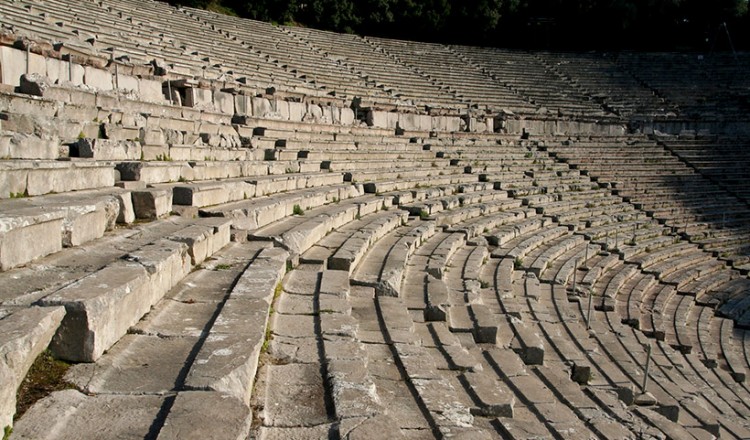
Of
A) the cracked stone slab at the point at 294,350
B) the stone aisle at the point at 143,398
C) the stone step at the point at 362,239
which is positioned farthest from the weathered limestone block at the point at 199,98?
the stone aisle at the point at 143,398

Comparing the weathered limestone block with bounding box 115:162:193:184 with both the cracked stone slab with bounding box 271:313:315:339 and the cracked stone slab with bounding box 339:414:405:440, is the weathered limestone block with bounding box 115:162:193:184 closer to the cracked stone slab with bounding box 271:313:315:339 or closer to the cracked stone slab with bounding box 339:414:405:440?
the cracked stone slab with bounding box 271:313:315:339

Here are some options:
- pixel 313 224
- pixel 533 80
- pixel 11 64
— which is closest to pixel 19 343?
pixel 313 224

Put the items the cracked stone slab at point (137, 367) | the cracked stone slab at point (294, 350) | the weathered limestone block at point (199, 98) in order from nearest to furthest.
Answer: the cracked stone slab at point (137, 367)
the cracked stone slab at point (294, 350)
the weathered limestone block at point (199, 98)

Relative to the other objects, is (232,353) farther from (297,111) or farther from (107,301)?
(297,111)

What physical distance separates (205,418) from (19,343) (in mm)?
755

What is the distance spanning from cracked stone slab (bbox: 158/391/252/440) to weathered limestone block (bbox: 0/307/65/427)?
21.2 inches

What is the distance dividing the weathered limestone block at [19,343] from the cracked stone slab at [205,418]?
1.77 feet

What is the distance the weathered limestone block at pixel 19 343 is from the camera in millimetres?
2188

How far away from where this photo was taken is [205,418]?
241cm

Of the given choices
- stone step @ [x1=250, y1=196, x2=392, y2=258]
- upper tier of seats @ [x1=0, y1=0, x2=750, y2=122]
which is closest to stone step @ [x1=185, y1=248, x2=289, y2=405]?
stone step @ [x1=250, y1=196, x2=392, y2=258]

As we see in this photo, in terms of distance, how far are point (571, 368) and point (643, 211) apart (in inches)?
498

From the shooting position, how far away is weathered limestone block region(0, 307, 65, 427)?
219 cm

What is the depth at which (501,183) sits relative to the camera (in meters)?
15.8

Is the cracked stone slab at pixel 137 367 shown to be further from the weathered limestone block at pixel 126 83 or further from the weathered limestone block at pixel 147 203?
the weathered limestone block at pixel 126 83
